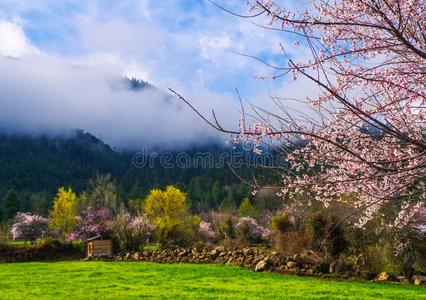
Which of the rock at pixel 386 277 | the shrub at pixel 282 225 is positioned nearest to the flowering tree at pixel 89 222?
the shrub at pixel 282 225

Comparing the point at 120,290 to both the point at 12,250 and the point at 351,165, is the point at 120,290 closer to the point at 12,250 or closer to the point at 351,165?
the point at 351,165

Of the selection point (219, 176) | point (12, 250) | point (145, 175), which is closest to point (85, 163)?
point (145, 175)

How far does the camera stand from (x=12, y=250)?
26250 millimetres

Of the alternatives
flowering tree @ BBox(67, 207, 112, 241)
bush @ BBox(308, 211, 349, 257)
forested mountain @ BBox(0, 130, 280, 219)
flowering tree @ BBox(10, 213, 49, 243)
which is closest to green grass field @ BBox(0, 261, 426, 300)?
bush @ BBox(308, 211, 349, 257)

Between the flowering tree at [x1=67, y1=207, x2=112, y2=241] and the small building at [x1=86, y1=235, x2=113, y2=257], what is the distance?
10412 mm

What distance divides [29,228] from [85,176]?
120952mm

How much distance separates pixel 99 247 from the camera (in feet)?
85.6

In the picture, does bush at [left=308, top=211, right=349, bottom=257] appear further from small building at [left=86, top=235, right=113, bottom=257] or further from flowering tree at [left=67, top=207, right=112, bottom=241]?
flowering tree at [left=67, top=207, right=112, bottom=241]

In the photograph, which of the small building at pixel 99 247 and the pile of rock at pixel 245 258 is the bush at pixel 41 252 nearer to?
the small building at pixel 99 247

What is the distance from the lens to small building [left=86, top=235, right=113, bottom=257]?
2594cm

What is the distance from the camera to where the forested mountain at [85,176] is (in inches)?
2948

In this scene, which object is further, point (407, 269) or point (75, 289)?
point (407, 269)

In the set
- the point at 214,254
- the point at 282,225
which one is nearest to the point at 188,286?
the point at 214,254

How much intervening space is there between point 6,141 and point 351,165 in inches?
8118
